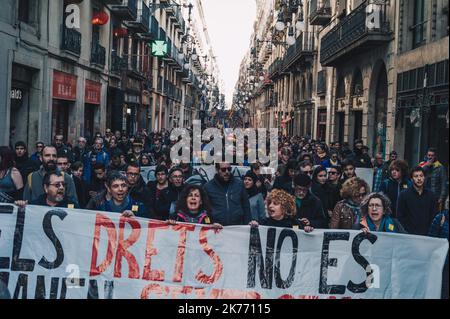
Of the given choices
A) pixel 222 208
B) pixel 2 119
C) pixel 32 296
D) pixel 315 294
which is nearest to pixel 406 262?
pixel 315 294

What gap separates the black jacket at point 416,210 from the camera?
7.10 metres

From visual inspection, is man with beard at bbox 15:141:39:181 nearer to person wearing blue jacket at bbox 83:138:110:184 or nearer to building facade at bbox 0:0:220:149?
person wearing blue jacket at bbox 83:138:110:184

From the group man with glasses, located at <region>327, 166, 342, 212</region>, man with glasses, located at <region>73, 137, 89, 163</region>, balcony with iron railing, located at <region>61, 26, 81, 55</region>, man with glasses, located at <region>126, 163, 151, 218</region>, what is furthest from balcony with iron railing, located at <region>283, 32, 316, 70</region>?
man with glasses, located at <region>126, 163, 151, 218</region>

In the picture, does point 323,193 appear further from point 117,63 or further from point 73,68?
point 117,63

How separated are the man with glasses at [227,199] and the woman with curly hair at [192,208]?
527mm

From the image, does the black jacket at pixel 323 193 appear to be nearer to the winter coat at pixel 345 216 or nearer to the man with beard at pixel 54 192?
the winter coat at pixel 345 216

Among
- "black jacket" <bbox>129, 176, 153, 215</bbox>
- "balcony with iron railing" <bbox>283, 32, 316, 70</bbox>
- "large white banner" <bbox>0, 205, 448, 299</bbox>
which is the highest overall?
"balcony with iron railing" <bbox>283, 32, 316, 70</bbox>

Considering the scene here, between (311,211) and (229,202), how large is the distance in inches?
33.8

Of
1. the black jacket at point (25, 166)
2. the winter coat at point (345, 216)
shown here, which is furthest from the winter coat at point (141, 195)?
the black jacket at point (25, 166)

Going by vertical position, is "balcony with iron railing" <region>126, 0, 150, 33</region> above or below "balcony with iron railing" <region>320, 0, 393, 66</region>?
above

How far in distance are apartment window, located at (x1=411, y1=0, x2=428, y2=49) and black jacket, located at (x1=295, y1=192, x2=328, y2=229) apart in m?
9.83

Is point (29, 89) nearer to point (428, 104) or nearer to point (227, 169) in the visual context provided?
point (428, 104)

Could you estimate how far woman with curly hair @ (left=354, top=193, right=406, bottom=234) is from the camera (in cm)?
588

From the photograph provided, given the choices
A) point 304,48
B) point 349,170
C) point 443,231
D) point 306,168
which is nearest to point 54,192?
point 443,231
